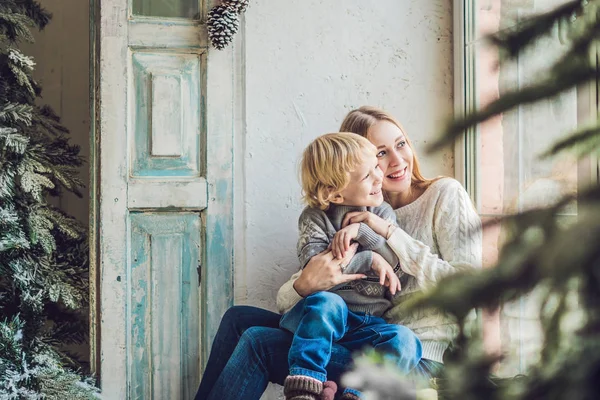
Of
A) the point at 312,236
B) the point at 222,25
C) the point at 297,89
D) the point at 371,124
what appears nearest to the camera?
the point at 312,236

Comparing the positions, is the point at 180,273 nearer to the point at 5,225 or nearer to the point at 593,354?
the point at 5,225

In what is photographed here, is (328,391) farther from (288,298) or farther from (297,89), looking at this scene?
(297,89)

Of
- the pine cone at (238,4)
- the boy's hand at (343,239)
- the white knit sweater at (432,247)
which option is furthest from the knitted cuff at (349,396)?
the pine cone at (238,4)

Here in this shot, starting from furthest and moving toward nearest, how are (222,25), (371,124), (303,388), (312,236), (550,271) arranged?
(222,25) → (371,124) → (312,236) → (303,388) → (550,271)

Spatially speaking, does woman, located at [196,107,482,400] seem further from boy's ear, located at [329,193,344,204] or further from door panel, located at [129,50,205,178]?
door panel, located at [129,50,205,178]

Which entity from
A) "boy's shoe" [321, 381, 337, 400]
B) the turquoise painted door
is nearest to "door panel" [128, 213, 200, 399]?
the turquoise painted door

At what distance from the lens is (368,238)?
1723 millimetres

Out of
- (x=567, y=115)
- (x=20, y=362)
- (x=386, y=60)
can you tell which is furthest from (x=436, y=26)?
(x=20, y=362)

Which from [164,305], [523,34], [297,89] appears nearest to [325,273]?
[164,305]

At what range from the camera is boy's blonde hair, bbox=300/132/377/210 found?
1.73 m

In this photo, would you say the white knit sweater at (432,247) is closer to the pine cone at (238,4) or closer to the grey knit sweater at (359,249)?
the grey knit sweater at (359,249)

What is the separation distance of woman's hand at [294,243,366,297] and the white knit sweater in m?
0.10

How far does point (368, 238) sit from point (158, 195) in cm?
83

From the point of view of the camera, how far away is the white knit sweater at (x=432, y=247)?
167 cm
